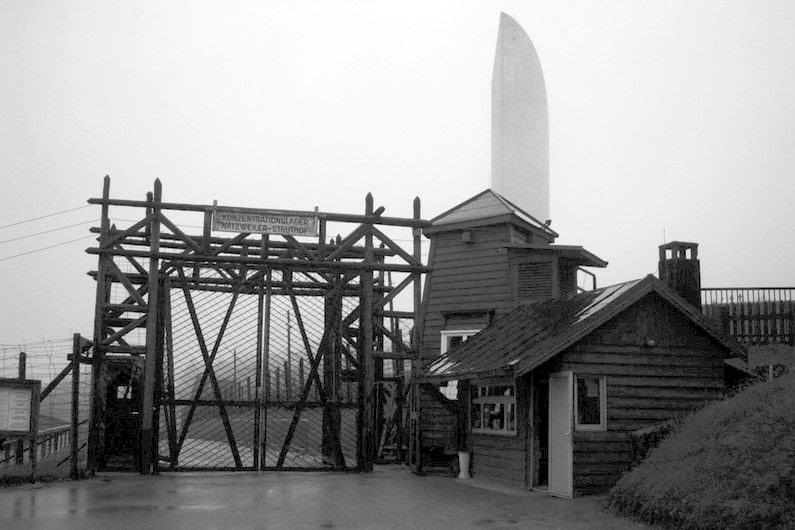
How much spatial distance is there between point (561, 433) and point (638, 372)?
2028 mm

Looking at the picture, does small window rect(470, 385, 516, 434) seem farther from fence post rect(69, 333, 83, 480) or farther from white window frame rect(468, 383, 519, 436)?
fence post rect(69, 333, 83, 480)

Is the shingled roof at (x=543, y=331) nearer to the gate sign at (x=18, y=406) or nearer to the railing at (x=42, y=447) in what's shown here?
the gate sign at (x=18, y=406)

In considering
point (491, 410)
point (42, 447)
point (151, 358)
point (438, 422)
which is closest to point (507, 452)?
point (491, 410)

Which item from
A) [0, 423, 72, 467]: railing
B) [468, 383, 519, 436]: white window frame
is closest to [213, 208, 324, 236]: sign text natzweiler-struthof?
[468, 383, 519, 436]: white window frame

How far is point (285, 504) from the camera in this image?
15414 millimetres

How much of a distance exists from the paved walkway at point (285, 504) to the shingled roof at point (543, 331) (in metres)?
2.58

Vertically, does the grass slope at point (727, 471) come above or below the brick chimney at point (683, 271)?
below

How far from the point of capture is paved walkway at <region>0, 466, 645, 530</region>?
13.3 m

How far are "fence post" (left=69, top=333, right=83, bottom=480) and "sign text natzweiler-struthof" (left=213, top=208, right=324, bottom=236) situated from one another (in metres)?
4.33

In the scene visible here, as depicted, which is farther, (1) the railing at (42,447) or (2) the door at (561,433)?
(1) the railing at (42,447)

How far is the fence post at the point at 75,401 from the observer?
18938 mm

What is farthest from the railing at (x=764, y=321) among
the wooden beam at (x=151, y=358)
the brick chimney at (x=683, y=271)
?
the wooden beam at (x=151, y=358)

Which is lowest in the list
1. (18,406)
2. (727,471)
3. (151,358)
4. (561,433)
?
(727,471)

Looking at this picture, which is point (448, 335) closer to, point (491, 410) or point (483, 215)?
point (483, 215)
